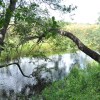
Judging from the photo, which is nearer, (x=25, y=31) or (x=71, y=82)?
(x=25, y=31)

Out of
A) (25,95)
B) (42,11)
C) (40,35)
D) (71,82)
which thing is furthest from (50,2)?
(25,95)

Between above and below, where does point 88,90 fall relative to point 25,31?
below

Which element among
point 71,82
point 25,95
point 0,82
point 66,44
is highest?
point 66,44

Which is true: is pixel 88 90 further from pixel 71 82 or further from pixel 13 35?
pixel 13 35

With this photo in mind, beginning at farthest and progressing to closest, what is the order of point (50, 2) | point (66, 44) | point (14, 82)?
point (14, 82)
point (66, 44)
point (50, 2)

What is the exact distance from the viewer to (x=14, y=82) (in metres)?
20.7

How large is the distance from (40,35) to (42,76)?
923 centimetres

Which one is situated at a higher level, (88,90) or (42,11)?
(42,11)

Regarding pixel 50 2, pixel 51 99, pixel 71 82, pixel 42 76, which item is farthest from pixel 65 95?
pixel 42 76

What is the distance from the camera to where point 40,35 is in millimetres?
12227

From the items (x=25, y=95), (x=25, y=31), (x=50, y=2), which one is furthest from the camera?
(x=25, y=95)

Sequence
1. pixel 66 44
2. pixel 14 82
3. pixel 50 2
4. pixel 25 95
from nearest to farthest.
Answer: pixel 50 2
pixel 66 44
pixel 25 95
pixel 14 82

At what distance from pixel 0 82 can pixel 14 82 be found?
1.04 m

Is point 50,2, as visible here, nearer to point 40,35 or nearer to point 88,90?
point 40,35
